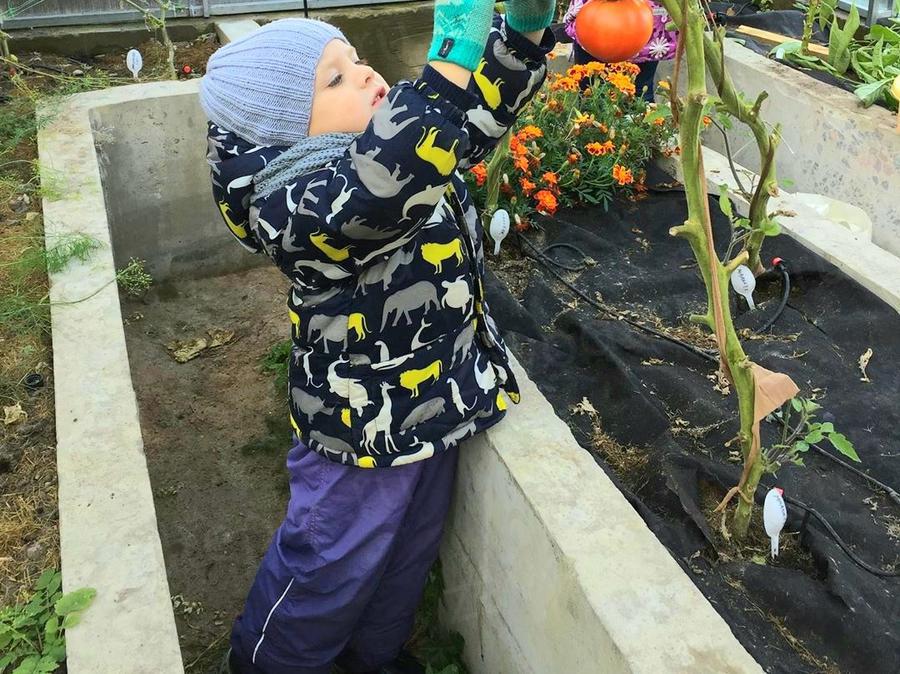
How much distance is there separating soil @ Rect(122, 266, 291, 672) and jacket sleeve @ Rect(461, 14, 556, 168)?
156 cm

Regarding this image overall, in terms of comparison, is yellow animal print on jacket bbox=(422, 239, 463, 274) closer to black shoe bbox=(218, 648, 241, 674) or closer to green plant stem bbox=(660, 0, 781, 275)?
green plant stem bbox=(660, 0, 781, 275)

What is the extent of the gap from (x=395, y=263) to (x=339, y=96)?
1.02ft

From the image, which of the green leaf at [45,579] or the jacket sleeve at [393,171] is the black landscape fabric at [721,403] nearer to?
the jacket sleeve at [393,171]

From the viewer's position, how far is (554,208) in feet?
10.1

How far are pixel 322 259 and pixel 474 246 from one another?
16.3 inches

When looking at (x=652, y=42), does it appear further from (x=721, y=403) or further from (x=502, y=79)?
(x=502, y=79)

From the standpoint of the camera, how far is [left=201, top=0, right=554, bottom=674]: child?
4.24 feet

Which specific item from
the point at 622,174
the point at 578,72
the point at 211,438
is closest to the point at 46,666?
the point at 211,438

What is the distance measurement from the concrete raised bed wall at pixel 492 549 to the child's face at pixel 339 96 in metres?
0.72

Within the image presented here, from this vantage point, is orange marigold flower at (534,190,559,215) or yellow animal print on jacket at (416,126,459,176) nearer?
yellow animal print on jacket at (416,126,459,176)

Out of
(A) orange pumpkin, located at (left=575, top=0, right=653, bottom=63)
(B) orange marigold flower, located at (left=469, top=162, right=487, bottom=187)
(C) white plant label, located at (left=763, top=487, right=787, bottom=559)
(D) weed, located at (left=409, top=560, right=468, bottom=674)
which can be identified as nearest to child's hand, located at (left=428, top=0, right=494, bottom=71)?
(C) white plant label, located at (left=763, top=487, right=787, bottom=559)

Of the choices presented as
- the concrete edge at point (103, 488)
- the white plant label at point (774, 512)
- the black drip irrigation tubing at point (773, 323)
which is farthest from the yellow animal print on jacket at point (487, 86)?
the black drip irrigation tubing at point (773, 323)

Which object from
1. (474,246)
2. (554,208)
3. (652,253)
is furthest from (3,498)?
(652,253)

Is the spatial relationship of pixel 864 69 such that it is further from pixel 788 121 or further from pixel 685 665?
pixel 685 665
